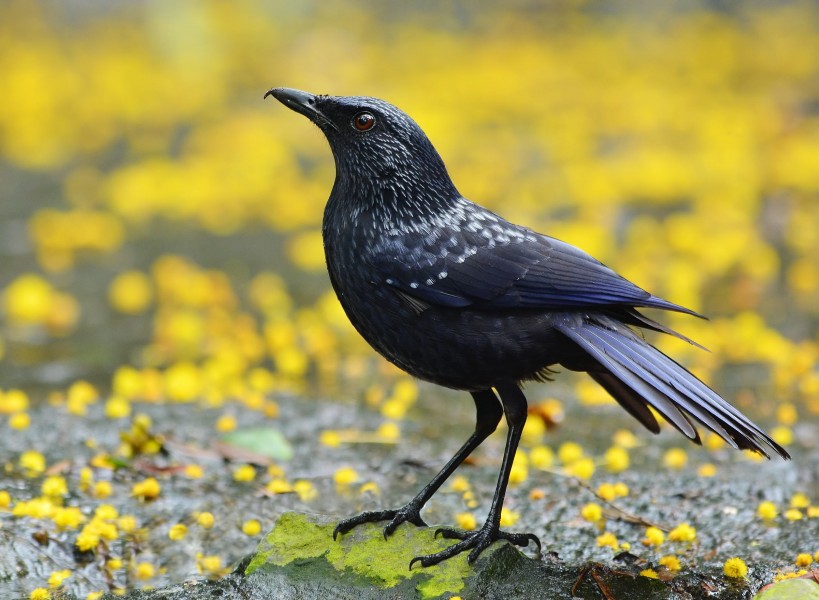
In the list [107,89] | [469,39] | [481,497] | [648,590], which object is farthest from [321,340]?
[469,39]

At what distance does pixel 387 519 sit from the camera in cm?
380

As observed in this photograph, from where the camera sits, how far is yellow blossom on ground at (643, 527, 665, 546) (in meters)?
3.95

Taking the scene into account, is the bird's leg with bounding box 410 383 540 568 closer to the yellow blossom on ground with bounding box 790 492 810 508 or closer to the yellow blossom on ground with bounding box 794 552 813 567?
the yellow blossom on ground with bounding box 794 552 813 567

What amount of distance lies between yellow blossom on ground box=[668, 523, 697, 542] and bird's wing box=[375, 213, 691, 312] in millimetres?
927

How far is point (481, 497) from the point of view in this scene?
181 inches

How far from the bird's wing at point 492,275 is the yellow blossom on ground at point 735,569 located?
888 mm

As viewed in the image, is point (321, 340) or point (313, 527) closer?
point (313, 527)

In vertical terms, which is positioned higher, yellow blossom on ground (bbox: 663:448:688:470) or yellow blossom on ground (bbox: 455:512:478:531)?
yellow blossom on ground (bbox: 663:448:688:470)

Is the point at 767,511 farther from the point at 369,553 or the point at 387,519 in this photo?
the point at 369,553

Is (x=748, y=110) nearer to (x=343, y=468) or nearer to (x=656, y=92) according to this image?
(x=656, y=92)

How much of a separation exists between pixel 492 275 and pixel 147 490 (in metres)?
1.78

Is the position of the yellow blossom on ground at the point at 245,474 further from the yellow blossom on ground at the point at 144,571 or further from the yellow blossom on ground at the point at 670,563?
the yellow blossom on ground at the point at 670,563

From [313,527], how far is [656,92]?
10766mm

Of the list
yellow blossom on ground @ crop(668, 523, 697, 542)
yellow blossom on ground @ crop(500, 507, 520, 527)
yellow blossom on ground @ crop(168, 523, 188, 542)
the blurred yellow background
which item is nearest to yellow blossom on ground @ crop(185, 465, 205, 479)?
the blurred yellow background
